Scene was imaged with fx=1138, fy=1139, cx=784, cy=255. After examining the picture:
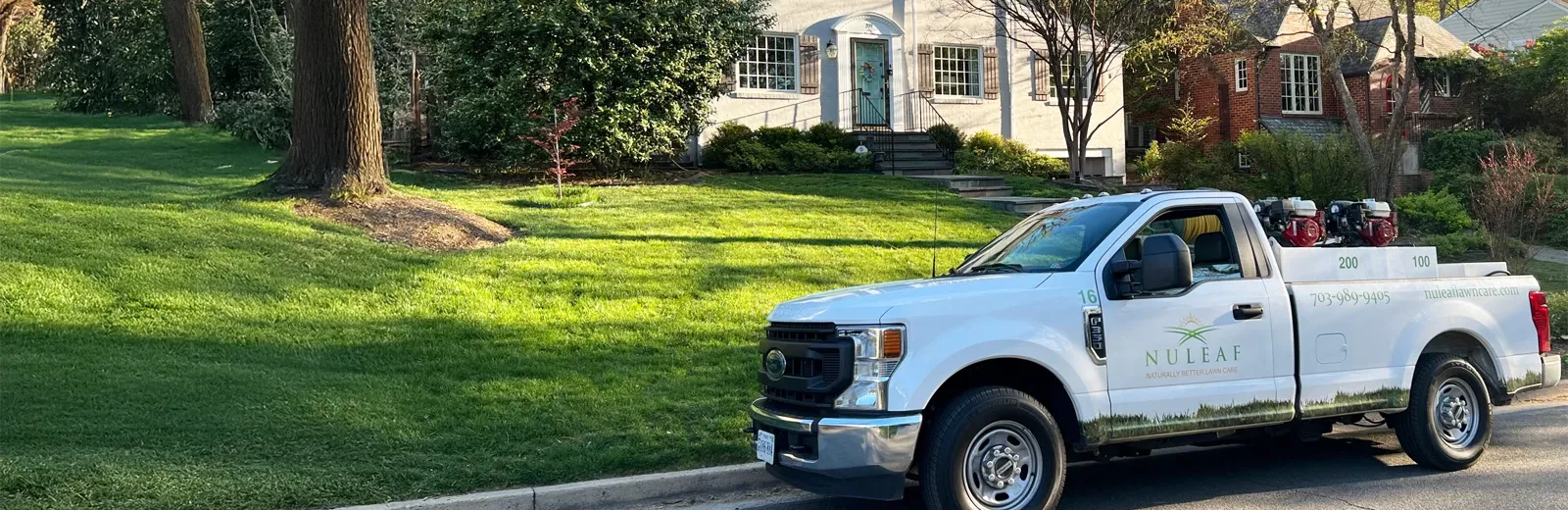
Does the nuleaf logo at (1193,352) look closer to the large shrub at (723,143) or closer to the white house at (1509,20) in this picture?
the large shrub at (723,143)

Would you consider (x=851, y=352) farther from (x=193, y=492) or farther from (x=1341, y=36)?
(x=1341, y=36)

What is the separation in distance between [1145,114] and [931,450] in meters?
31.2

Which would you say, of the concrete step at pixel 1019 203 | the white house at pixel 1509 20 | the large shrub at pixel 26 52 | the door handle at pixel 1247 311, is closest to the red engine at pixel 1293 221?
the door handle at pixel 1247 311

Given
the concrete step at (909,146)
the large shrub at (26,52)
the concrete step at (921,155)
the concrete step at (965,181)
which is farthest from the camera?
the large shrub at (26,52)

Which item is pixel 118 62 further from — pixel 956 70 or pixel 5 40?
pixel 956 70

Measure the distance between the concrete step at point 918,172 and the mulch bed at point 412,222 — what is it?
10.1 metres

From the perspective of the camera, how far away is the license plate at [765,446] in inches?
221

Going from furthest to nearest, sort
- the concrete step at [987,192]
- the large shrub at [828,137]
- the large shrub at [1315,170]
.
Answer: the large shrub at [828,137]
the large shrub at [1315,170]
the concrete step at [987,192]

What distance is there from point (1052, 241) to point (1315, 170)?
15450mm

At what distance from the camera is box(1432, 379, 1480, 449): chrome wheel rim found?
22.2ft

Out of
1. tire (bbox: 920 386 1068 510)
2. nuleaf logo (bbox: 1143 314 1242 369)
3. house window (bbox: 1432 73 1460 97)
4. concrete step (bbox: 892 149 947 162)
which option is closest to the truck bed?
nuleaf logo (bbox: 1143 314 1242 369)

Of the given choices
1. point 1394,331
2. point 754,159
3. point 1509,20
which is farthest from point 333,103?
point 1509,20

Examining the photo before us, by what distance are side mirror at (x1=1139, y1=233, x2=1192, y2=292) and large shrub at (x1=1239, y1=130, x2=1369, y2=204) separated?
15353 millimetres

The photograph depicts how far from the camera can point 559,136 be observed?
16.0 m
